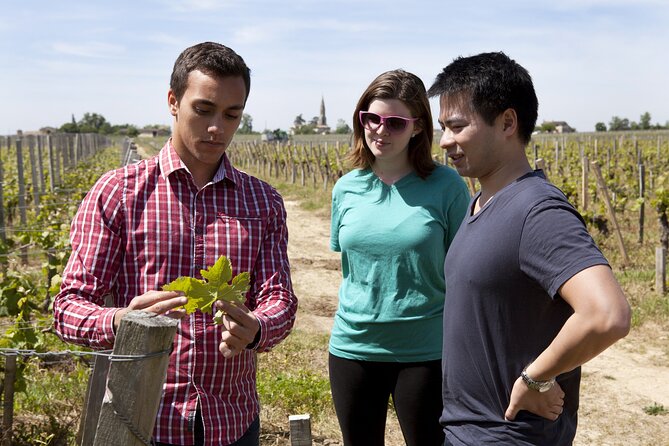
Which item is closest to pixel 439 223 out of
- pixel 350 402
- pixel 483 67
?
pixel 350 402

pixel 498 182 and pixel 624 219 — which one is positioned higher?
pixel 498 182

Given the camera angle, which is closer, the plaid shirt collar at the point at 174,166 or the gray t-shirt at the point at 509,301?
the gray t-shirt at the point at 509,301

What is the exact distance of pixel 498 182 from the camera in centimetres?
174

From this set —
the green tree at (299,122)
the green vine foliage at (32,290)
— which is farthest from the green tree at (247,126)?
the green vine foliage at (32,290)

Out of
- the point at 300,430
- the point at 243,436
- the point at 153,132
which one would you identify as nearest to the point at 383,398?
the point at 300,430

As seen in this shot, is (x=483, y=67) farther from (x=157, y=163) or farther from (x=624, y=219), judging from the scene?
(x=624, y=219)

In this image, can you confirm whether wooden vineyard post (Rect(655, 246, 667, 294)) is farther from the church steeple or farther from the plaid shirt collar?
the church steeple

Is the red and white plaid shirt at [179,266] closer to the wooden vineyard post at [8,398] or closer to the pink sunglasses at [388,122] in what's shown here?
the pink sunglasses at [388,122]

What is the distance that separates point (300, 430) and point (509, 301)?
915mm

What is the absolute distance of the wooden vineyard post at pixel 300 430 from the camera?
2.20 m

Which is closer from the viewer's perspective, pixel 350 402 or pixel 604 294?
pixel 604 294

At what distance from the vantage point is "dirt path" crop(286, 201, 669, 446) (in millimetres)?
4422

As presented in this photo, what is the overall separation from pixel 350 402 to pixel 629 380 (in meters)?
3.64

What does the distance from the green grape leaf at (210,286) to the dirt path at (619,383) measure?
2.84 m
